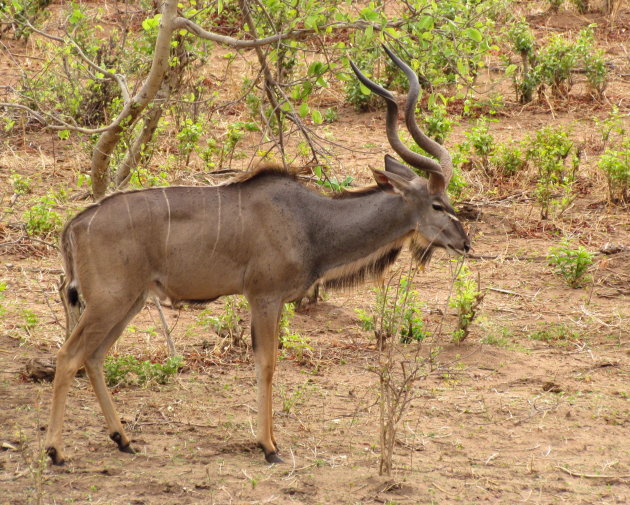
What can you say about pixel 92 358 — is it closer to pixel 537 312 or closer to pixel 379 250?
pixel 379 250

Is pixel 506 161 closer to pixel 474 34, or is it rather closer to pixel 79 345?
pixel 474 34

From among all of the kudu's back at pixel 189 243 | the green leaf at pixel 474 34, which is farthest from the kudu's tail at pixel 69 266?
the green leaf at pixel 474 34

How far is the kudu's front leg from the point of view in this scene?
489 cm

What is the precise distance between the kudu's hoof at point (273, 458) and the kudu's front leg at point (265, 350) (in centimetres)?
2

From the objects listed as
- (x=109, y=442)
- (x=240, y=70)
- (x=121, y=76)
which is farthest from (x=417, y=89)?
(x=240, y=70)

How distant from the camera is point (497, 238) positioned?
326 inches

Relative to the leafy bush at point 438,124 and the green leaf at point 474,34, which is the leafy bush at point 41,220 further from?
the green leaf at point 474,34

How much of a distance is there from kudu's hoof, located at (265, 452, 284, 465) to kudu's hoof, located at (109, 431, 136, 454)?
642 mm

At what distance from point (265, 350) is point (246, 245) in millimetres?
524

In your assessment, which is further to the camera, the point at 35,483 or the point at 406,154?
the point at 406,154

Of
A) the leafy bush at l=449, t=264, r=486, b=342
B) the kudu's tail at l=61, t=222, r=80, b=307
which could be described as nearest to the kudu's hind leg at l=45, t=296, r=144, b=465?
the kudu's tail at l=61, t=222, r=80, b=307

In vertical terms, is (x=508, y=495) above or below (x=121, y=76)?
below

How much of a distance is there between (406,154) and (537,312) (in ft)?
7.41

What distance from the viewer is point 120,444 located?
486cm
